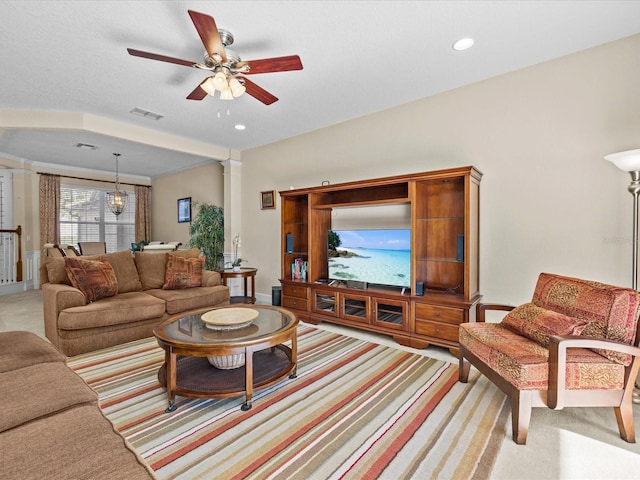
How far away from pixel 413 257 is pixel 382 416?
159 centimetres

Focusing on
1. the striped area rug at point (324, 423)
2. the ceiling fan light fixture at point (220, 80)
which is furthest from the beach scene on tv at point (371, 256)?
the ceiling fan light fixture at point (220, 80)

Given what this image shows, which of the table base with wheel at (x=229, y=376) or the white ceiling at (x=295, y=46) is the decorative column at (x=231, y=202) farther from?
the table base with wheel at (x=229, y=376)

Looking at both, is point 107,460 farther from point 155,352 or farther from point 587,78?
point 587,78

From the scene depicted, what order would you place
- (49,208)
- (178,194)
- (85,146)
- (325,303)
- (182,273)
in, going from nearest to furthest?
(325,303) < (182,273) < (85,146) < (49,208) < (178,194)

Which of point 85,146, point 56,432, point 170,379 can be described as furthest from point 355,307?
point 85,146

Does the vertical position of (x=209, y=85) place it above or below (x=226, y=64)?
below

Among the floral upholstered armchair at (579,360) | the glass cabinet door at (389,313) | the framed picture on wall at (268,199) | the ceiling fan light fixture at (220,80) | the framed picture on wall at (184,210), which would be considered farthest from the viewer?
the framed picture on wall at (184,210)

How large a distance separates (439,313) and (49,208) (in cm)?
797

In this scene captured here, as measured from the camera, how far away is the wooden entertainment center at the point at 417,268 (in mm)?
2850

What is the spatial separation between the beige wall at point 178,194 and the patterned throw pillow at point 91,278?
2838 millimetres

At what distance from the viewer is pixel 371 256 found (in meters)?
3.49

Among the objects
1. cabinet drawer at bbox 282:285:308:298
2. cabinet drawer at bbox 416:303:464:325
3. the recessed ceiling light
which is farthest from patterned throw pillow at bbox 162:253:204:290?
the recessed ceiling light

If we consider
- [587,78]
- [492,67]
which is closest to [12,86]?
[492,67]

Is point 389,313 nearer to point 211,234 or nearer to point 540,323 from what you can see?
point 540,323
